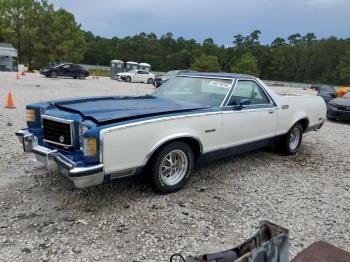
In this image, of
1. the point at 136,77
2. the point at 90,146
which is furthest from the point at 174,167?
the point at 136,77

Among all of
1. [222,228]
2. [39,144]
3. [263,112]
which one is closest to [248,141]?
[263,112]

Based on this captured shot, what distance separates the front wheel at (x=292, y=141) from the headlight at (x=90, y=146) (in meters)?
3.89

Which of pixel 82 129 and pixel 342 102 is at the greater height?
pixel 82 129

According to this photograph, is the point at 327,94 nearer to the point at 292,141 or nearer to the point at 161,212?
the point at 292,141

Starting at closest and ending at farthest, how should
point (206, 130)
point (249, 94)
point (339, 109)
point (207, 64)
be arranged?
point (206, 130), point (249, 94), point (339, 109), point (207, 64)

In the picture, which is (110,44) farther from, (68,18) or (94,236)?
(94,236)

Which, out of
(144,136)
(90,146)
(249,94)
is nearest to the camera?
(90,146)

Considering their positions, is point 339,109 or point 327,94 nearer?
point 339,109

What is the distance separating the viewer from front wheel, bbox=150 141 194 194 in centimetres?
381

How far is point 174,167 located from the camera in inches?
163

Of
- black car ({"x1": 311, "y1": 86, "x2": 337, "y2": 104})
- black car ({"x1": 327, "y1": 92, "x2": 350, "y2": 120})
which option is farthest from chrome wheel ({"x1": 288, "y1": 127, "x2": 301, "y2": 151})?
black car ({"x1": 311, "y1": 86, "x2": 337, "y2": 104})

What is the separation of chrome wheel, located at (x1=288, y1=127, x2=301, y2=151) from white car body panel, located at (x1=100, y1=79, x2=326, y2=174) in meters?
0.30

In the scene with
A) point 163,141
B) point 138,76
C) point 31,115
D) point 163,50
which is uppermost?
point 163,50

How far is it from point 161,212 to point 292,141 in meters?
3.64
